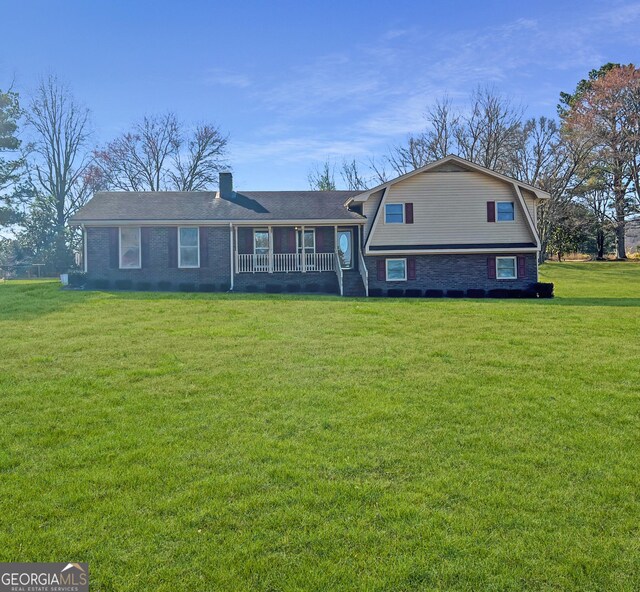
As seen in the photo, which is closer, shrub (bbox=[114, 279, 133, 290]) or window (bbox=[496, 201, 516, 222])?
shrub (bbox=[114, 279, 133, 290])

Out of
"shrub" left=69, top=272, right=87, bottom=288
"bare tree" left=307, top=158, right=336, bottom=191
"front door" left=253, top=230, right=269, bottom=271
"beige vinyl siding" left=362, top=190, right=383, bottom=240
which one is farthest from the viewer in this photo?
"bare tree" left=307, top=158, right=336, bottom=191

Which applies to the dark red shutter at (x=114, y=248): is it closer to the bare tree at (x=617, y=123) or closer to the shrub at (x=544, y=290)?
the shrub at (x=544, y=290)

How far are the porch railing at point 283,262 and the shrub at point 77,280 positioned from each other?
6448mm

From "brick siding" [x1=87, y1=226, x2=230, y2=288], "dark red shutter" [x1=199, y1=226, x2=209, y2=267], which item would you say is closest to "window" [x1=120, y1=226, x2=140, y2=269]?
"brick siding" [x1=87, y1=226, x2=230, y2=288]

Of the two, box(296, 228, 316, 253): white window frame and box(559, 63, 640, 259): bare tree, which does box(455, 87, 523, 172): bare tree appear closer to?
box(559, 63, 640, 259): bare tree

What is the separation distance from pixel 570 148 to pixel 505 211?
22.1 meters

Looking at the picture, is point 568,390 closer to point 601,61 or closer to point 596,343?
point 596,343

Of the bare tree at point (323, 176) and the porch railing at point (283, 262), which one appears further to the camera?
the bare tree at point (323, 176)

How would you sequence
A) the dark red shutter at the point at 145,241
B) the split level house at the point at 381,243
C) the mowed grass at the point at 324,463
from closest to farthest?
the mowed grass at the point at 324,463 < the split level house at the point at 381,243 < the dark red shutter at the point at 145,241

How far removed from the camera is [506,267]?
19750mm

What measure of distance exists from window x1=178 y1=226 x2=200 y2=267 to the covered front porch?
1.69 m

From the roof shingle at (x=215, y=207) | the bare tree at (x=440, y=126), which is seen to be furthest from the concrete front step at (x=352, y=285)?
the bare tree at (x=440, y=126)

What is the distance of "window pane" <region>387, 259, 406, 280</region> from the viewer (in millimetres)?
19703

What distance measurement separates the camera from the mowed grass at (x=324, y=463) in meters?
2.75
